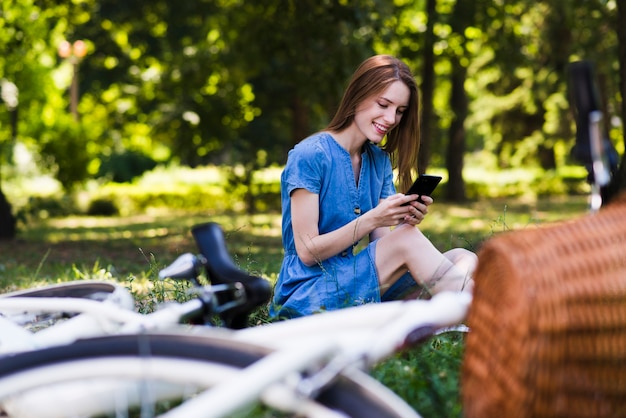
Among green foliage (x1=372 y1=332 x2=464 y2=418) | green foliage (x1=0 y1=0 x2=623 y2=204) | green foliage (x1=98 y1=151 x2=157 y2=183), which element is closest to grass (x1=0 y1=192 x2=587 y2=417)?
green foliage (x1=372 y1=332 x2=464 y2=418)

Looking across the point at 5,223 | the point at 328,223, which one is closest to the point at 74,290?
the point at 328,223

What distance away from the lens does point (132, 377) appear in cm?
166

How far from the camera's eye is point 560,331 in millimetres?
1566

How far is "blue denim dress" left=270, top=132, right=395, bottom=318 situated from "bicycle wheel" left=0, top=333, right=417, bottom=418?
151 cm

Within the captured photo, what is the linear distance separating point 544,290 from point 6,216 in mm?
9948

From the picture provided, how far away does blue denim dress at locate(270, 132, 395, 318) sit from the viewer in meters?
3.25

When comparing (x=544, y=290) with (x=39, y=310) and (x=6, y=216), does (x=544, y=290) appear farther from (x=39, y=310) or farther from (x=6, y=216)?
(x=6, y=216)

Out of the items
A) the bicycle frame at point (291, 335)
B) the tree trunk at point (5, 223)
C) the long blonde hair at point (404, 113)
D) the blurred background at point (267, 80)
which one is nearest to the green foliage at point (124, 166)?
the blurred background at point (267, 80)

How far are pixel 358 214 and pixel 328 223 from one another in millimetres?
166

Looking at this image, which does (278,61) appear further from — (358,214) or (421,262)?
(421,262)

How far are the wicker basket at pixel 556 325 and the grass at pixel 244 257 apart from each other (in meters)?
0.46

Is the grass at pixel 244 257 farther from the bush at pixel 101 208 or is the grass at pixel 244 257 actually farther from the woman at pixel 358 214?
the bush at pixel 101 208

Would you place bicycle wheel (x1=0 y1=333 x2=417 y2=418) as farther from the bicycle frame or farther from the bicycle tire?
the bicycle tire

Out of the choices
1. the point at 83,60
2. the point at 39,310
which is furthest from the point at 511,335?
the point at 83,60
